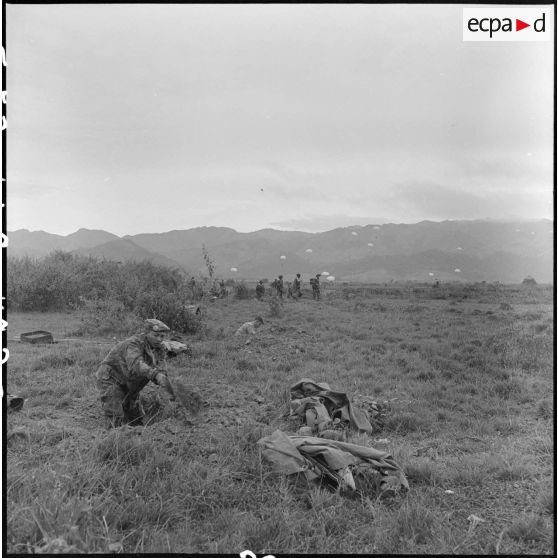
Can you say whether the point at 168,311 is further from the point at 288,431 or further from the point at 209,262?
the point at 288,431

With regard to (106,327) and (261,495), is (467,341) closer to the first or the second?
(261,495)

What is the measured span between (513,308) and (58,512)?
17.2 ft

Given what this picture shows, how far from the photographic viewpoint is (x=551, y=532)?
280 cm

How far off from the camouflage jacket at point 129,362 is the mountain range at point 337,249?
4.39 feet

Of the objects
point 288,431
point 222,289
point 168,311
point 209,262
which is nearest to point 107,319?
point 168,311

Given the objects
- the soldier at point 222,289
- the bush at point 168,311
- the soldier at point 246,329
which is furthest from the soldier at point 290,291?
the bush at point 168,311

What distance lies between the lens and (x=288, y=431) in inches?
162

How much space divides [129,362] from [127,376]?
0.22 metres

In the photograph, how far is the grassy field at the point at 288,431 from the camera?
2.63 meters

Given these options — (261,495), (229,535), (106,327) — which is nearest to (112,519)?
(229,535)

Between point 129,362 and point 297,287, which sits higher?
point 297,287

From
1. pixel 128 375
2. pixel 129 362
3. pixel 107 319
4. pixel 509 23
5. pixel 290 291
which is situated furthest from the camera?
pixel 290 291

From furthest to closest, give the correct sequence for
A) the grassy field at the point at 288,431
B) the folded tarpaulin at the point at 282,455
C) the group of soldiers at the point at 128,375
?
the group of soldiers at the point at 128,375 < the folded tarpaulin at the point at 282,455 < the grassy field at the point at 288,431

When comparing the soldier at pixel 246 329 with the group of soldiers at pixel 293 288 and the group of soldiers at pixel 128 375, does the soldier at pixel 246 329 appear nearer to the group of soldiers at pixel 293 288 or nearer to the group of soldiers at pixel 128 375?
the group of soldiers at pixel 293 288
